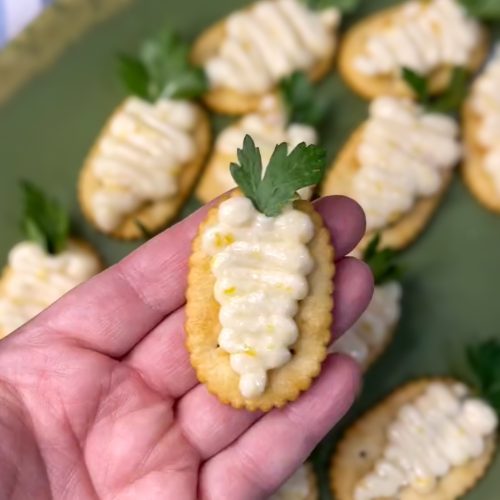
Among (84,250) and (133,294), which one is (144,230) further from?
(133,294)

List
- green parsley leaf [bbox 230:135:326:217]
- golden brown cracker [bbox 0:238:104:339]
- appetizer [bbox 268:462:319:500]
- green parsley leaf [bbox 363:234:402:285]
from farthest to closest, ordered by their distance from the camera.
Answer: golden brown cracker [bbox 0:238:104:339] → green parsley leaf [bbox 363:234:402:285] → appetizer [bbox 268:462:319:500] → green parsley leaf [bbox 230:135:326:217]

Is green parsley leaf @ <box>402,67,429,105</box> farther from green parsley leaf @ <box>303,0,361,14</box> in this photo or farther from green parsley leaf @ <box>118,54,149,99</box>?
green parsley leaf @ <box>118,54,149,99</box>

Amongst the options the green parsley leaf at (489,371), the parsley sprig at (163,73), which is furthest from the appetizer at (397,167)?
the parsley sprig at (163,73)

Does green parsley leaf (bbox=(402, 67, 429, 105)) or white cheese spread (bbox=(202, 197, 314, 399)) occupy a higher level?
white cheese spread (bbox=(202, 197, 314, 399))

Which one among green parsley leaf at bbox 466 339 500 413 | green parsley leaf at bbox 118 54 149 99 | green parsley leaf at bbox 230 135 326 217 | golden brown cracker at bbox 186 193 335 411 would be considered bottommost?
green parsley leaf at bbox 466 339 500 413

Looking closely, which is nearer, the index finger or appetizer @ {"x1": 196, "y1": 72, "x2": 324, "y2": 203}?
the index finger

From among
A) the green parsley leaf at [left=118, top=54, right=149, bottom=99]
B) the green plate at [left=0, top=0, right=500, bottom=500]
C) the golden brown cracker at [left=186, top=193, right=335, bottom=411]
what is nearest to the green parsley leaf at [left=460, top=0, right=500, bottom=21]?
the green plate at [left=0, top=0, right=500, bottom=500]

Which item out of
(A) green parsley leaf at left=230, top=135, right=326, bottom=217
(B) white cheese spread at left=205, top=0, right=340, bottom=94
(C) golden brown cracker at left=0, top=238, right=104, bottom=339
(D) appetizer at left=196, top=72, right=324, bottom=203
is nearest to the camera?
(A) green parsley leaf at left=230, top=135, right=326, bottom=217
